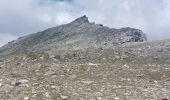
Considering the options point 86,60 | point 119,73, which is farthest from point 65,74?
point 86,60

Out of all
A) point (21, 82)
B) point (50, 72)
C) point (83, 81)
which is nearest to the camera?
point (21, 82)

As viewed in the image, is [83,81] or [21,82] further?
[83,81]

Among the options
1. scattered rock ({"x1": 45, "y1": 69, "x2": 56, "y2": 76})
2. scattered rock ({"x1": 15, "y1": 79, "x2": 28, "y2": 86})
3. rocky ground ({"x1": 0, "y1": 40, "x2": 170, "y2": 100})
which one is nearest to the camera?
rocky ground ({"x1": 0, "y1": 40, "x2": 170, "y2": 100})

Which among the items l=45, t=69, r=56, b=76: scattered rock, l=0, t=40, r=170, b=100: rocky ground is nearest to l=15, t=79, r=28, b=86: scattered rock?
l=0, t=40, r=170, b=100: rocky ground

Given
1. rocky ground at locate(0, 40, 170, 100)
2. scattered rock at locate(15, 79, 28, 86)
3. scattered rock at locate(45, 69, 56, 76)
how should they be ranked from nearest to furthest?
rocky ground at locate(0, 40, 170, 100)
scattered rock at locate(15, 79, 28, 86)
scattered rock at locate(45, 69, 56, 76)

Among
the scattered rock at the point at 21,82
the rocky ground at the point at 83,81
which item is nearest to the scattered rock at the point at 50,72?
the rocky ground at the point at 83,81

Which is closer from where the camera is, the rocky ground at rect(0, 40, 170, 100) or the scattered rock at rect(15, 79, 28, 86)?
the rocky ground at rect(0, 40, 170, 100)

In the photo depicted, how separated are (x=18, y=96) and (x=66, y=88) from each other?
296 centimetres

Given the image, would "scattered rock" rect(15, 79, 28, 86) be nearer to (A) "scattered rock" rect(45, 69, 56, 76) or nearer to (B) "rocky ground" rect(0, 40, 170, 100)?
(B) "rocky ground" rect(0, 40, 170, 100)

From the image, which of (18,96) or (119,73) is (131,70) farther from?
(18,96)

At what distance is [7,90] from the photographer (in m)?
23.2

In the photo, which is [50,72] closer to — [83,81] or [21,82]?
[83,81]

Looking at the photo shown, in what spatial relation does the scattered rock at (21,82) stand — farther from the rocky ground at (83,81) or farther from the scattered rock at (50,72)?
the scattered rock at (50,72)

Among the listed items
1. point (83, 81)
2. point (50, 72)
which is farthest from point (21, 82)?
point (50, 72)
